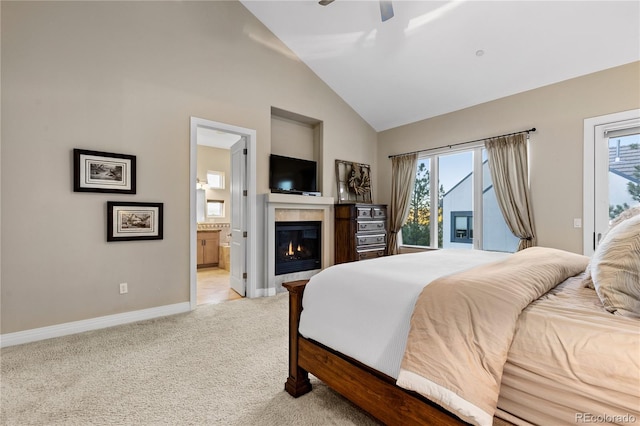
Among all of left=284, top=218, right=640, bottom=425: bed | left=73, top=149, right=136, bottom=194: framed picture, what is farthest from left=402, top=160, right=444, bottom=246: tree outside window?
left=73, top=149, right=136, bottom=194: framed picture

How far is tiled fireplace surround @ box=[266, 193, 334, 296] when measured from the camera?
4160 mm

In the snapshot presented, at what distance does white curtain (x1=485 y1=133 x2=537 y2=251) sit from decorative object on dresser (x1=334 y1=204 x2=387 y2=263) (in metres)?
1.83

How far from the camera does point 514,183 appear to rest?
4047 millimetres

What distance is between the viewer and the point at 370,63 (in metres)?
4.34

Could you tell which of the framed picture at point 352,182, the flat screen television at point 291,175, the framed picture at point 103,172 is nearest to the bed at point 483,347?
the framed picture at point 103,172

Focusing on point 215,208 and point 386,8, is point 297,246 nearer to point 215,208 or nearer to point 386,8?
point 386,8

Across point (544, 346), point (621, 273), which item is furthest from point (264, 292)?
point (621, 273)

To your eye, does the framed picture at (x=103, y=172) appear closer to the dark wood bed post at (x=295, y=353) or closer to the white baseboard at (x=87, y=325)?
the white baseboard at (x=87, y=325)

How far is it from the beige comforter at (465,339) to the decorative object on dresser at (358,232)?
339 cm

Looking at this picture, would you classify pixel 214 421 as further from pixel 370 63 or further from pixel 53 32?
pixel 370 63

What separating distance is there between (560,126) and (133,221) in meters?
5.28

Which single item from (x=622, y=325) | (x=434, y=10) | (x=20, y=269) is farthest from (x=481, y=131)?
(x=20, y=269)

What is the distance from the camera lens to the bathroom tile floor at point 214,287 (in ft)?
13.4

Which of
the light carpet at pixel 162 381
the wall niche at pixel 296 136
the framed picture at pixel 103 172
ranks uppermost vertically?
the wall niche at pixel 296 136
